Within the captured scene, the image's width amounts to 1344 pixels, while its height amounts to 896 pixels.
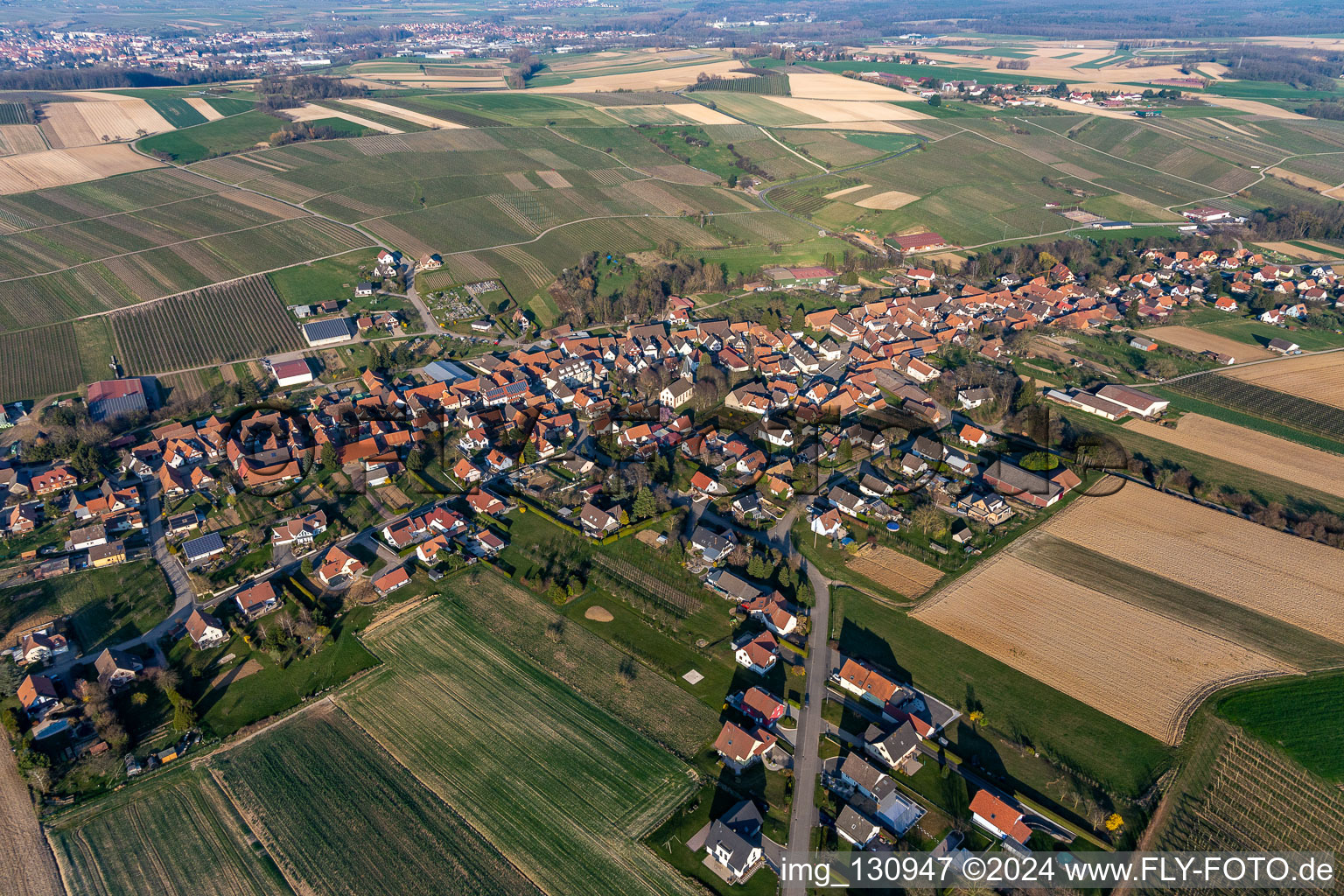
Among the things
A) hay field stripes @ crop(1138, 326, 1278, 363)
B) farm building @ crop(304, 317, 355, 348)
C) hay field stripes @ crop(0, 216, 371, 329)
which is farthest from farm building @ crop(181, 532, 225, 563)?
hay field stripes @ crop(1138, 326, 1278, 363)

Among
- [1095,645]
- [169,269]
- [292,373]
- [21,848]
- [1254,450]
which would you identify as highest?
[169,269]

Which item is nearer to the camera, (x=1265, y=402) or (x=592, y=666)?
(x=592, y=666)

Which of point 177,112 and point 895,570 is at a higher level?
point 177,112

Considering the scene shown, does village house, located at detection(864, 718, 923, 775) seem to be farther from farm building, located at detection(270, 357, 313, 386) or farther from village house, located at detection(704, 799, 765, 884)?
farm building, located at detection(270, 357, 313, 386)

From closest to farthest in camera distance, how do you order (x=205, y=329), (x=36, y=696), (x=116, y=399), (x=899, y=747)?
(x=899, y=747) → (x=36, y=696) → (x=116, y=399) → (x=205, y=329)

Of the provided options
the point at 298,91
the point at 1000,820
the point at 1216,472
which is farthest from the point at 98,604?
the point at 298,91

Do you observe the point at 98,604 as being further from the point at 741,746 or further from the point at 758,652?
the point at 758,652

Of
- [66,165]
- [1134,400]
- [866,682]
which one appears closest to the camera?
[866,682]

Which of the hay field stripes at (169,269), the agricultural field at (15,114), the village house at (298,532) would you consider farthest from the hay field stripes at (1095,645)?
the agricultural field at (15,114)
